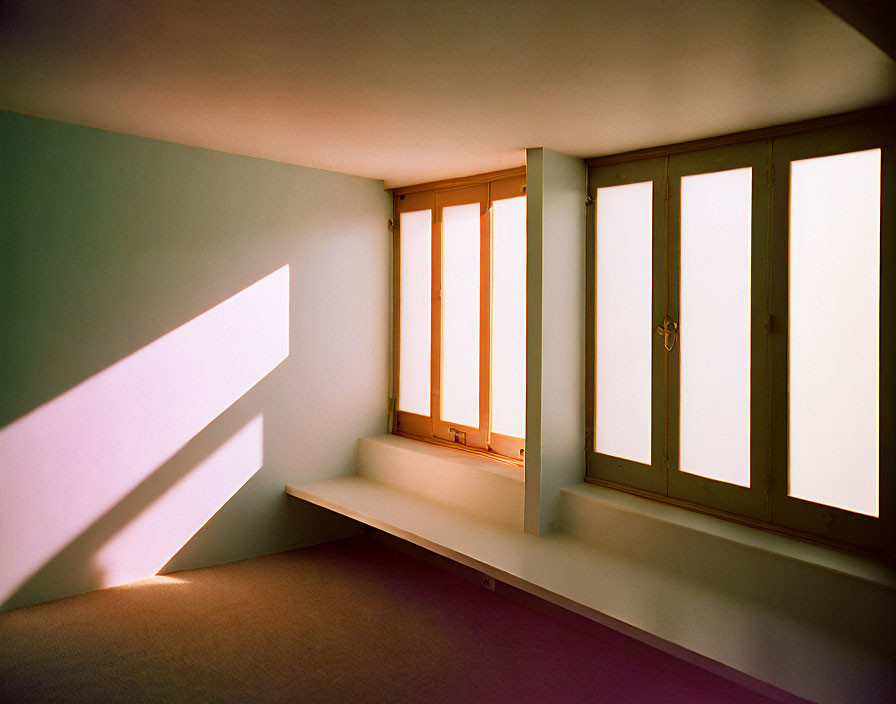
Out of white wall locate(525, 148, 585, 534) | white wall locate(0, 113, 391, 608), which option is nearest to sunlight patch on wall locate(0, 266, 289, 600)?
white wall locate(0, 113, 391, 608)

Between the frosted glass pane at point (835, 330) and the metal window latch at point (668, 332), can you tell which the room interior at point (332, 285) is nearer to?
the frosted glass pane at point (835, 330)

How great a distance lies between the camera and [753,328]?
127 inches

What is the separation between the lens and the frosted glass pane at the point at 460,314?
4523mm

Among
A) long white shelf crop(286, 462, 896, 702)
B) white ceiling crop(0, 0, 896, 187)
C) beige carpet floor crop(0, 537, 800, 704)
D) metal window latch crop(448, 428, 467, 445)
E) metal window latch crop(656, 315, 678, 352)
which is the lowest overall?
beige carpet floor crop(0, 537, 800, 704)

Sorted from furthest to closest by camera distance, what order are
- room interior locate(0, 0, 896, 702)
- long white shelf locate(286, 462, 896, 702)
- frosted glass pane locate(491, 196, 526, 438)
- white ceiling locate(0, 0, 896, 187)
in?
frosted glass pane locate(491, 196, 526, 438)
long white shelf locate(286, 462, 896, 702)
room interior locate(0, 0, 896, 702)
white ceiling locate(0, 0, 896, 187)

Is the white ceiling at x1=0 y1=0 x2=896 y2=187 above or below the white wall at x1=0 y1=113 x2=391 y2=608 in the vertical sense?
above

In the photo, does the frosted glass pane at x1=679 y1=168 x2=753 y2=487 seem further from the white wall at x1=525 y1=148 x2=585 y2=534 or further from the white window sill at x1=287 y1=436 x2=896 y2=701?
the white wall at x1=525 y1=148 x2=585 y2=534

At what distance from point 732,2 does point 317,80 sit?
1.52 metres

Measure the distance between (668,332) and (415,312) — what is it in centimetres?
198

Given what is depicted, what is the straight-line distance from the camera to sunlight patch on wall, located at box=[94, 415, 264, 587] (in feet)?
12.6

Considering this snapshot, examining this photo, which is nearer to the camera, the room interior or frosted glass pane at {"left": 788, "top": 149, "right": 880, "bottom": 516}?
the room interior

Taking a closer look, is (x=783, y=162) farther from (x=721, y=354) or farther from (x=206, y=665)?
(x=206, y=665)

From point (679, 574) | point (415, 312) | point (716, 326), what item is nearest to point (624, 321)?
point (716, 326)

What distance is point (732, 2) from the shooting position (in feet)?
6.32
